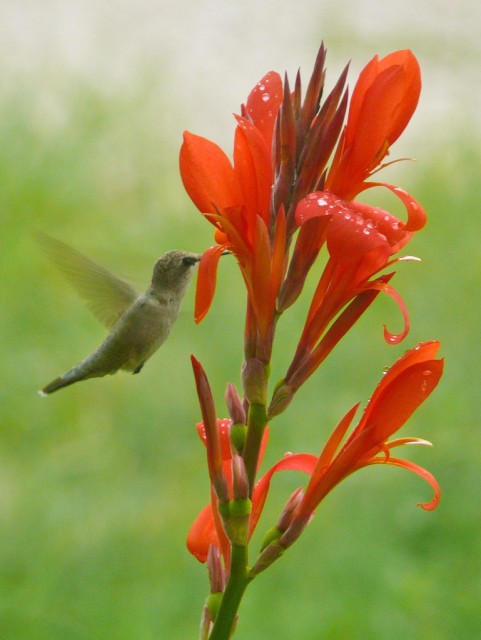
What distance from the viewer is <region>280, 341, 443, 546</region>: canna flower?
0.89 m

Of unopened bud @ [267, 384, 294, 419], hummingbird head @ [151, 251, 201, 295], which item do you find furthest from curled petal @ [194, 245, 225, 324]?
hummingbird head @ [151, 251, 201, 295]

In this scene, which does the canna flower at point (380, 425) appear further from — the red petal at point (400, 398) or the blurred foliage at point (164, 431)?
the blurred foliage at point (164, 431)

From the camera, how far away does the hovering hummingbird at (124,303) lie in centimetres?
129

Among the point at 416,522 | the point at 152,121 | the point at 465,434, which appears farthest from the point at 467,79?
the point at 416,522

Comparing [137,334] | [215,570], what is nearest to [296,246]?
[215,570]

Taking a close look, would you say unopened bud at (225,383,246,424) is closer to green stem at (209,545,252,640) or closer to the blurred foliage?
green stem at (209,545,252,640)

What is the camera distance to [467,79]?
4582mm

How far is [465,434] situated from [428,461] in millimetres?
164

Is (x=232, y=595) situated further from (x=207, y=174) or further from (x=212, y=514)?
(x=207, y=174)

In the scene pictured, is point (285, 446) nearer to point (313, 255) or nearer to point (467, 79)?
point (313, 255)

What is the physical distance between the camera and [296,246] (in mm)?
926

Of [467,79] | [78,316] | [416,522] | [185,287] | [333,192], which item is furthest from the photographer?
[467,79]

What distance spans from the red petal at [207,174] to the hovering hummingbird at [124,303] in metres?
0.36

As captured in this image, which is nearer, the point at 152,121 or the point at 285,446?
the point at 285,446
